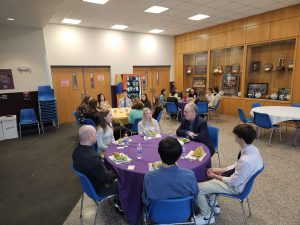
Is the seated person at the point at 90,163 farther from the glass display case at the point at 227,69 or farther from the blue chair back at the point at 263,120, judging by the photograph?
the glass display case at the point at 227,69

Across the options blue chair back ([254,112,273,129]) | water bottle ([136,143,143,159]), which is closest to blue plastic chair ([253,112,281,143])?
blue chair back ([254,112,273,129])

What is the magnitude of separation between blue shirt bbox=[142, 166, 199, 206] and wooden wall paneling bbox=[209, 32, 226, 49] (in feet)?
24.6

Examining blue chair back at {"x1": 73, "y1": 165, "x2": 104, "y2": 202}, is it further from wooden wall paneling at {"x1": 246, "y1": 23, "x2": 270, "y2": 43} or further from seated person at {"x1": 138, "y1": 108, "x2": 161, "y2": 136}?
wooden wall paneling at {"x1": 246, "y1": 23, "x2": 270, "y2": 43}

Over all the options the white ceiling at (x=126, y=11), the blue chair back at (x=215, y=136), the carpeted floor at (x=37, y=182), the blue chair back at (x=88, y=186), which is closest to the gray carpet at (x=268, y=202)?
the carpeted floor at (x=37, y=182)

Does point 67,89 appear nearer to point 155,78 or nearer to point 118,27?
point 118,27

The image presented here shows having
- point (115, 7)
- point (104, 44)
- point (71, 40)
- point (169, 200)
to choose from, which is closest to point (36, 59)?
point (71, 40)

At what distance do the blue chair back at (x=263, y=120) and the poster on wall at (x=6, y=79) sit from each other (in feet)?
23.8

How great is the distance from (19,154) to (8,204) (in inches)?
83.8

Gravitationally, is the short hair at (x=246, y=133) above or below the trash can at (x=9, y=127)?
above

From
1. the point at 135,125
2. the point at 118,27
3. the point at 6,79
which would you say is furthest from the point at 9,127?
the point at 118,27

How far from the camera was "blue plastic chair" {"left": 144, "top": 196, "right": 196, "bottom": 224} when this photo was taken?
1635 mm

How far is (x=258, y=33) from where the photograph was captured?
669cm

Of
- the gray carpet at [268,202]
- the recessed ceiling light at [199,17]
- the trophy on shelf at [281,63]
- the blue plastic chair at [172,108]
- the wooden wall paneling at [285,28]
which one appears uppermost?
the recessed ceiling light at [199,17]

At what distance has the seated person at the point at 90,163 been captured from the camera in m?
2.05
